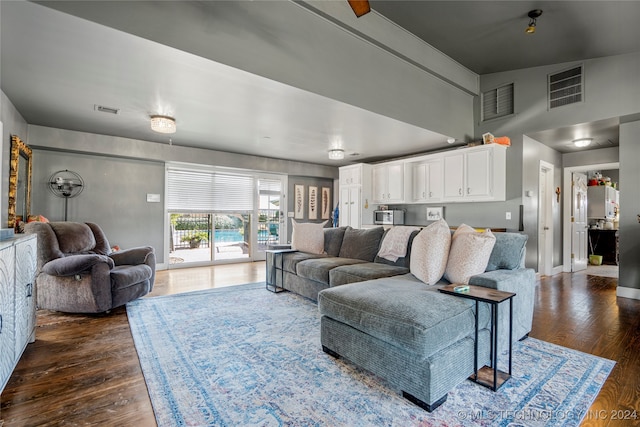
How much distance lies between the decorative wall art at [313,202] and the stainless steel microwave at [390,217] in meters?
2.01

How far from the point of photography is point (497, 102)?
193 inches

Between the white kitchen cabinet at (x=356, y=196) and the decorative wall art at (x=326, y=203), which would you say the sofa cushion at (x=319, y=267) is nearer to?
the white kitchen cabinet at (x=356, y=196)

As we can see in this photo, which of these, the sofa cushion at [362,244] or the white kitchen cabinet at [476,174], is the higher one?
the white kitchen cabinet at [476,174]

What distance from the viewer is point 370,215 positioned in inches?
265

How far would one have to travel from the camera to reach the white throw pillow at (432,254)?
7.73 ft

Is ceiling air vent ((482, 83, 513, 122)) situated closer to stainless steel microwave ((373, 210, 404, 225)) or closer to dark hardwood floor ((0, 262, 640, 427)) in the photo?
stainless steel microwave ((373, 210, 404, 225))

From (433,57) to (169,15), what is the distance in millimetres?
3514

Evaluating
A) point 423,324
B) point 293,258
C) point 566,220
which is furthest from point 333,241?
point 566,220

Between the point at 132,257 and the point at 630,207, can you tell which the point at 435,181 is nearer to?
the point at 630,207

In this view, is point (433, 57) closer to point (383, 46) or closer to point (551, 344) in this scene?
point (383, 46)

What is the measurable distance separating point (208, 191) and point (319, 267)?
A: 12.8 feet

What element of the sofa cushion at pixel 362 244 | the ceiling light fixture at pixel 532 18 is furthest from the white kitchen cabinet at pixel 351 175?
the ceiling light fixture at pixel 532 18

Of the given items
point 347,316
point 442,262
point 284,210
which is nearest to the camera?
point 347,316

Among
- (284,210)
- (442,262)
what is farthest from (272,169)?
(442,262)
